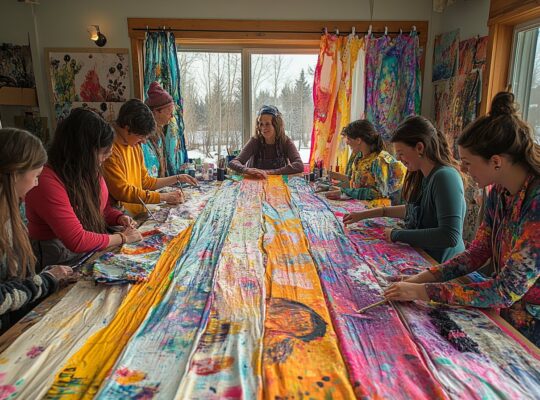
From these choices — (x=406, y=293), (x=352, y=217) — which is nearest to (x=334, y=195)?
(x=352, y=217)

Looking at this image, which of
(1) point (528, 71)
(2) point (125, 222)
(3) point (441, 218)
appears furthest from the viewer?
(1) point (528, 71)

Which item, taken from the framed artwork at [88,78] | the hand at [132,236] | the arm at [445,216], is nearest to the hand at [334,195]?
the arm at [445,216]

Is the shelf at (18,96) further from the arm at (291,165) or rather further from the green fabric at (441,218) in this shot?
the green fabric at (441,218)

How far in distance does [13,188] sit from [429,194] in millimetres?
1458

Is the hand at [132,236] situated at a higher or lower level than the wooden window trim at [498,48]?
lower

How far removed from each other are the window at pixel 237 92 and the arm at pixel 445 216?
8.63 feet

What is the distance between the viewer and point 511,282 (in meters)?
1.02

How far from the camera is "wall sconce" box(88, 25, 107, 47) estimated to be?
3430 millimetres

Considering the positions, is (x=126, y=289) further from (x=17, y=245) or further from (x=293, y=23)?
(x=293, y=23)

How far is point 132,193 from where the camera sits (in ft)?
6.68

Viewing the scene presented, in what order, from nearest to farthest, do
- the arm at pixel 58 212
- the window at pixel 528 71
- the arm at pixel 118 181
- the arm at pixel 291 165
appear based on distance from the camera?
the arm at pixel 58 212 → the arm at pixel 118 181 → the window at pixel 528 71 → the arm at pixel 291 165

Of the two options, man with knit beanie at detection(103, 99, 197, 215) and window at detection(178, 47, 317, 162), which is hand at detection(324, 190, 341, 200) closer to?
man with knit beanie at detection(103, 99, 197, 215)

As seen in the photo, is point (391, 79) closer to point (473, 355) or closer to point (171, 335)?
point (473, 355)

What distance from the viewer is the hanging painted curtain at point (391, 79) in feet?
11.8
